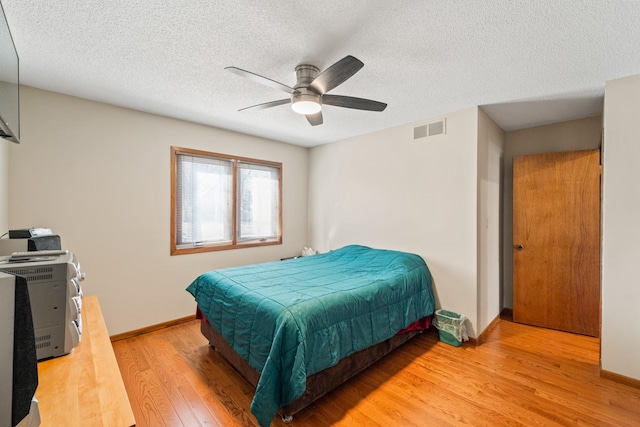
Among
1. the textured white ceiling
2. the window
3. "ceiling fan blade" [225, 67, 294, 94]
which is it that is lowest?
the window

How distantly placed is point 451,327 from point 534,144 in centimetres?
258

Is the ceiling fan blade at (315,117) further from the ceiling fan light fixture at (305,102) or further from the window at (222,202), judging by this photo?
the window at (222,202)

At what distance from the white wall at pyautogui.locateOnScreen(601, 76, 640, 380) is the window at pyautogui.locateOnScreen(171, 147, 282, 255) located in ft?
12.3

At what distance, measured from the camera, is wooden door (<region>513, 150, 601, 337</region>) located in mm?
3016

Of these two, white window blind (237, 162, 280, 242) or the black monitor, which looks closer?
the black monitor

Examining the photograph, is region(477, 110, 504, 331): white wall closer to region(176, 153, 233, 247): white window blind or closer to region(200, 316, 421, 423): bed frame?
region(200, 316, 421, 423): bed frame

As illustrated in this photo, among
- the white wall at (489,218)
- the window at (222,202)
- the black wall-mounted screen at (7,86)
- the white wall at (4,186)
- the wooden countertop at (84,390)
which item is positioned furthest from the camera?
the window at (222,202)

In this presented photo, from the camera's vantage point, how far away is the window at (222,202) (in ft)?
11.3

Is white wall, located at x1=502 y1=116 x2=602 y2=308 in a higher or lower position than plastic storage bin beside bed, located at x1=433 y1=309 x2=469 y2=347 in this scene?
higher

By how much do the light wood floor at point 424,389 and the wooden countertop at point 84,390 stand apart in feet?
2.80

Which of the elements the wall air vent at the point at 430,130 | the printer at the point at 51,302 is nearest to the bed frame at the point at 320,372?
the printer at the point at 51,302

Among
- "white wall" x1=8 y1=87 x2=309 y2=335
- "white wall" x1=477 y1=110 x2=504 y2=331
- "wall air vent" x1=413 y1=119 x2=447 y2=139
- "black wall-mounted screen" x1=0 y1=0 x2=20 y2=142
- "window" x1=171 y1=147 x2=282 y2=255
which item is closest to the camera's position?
"black wall-mounted screen" x1=0 y1=0 x2=20 y2=142

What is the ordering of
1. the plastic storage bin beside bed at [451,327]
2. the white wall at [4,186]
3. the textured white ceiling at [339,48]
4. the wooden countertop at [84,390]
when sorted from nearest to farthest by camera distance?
the wooden countertop at [84,390], the textured white ceiling at [339,48], the white wall at [4,186], the plastic storage bin beside bed at [451,327]

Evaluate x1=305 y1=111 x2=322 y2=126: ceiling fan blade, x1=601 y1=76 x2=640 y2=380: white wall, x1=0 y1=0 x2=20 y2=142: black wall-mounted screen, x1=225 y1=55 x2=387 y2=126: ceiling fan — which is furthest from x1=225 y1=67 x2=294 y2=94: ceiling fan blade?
x1=601 y1=76 x2=640 y2=380: white wall
